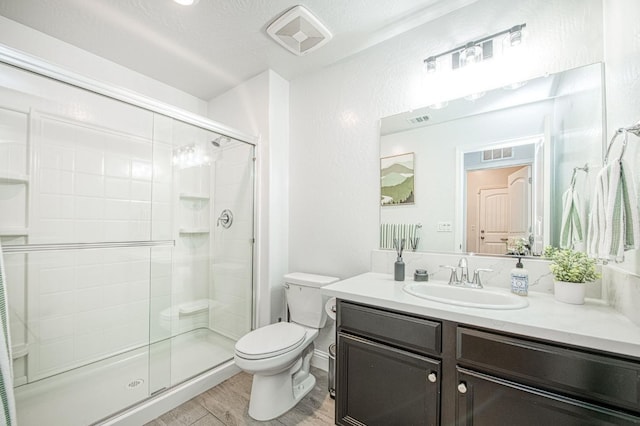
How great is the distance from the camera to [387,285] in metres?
1.54

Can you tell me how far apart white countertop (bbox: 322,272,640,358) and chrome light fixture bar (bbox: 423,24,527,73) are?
1312 mm

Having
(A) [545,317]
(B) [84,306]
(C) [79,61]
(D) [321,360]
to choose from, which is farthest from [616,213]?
(C) [79,61]

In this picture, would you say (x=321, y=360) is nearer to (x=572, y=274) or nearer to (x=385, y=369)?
(x=385, y=369)

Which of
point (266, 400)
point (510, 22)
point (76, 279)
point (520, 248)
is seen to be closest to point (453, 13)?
point (510, 22)

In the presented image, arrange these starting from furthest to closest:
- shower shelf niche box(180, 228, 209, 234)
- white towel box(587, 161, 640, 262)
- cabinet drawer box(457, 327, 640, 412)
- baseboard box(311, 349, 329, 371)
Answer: shower shelf niche box(180, 228, 209, 234)
baseboard box(311, 349, 329, 371)
white towel box(587, 161, 640, 262)
cabinet drawer box(457, 327, 640, 412)

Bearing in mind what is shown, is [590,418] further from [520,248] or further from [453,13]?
[453,13]

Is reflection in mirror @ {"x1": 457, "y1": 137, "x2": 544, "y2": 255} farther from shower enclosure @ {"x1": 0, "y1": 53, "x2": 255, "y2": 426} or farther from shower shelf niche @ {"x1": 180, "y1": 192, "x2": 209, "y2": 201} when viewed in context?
shower shelf niche @ {"x1": 180, "y1": 192, "x2": 209, "y2": 201}

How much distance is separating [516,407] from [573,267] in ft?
2.17

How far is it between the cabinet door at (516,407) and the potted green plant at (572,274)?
474 millimetres

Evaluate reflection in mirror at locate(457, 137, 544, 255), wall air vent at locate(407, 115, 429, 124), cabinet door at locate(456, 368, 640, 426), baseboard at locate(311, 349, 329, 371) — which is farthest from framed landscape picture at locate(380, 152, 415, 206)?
A: baseboard at locate(311, 349, 329, 371)

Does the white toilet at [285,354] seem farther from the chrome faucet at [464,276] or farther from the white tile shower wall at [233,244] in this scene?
the chrome faucet at [464,276]

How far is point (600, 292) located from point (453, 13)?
5.64 ft

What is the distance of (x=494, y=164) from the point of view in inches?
59.7

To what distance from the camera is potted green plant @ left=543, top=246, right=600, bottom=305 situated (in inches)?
45.8
